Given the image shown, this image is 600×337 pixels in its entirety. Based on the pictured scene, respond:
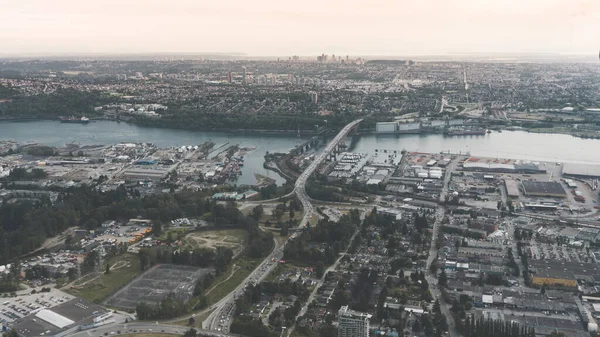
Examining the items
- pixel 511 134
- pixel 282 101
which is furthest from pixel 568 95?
pixel 282 101

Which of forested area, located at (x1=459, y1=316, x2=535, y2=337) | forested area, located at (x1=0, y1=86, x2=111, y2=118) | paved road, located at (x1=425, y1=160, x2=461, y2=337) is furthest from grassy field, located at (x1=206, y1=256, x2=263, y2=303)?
forested area, located at (x1=0, y1=86, x2=111, y2=118)

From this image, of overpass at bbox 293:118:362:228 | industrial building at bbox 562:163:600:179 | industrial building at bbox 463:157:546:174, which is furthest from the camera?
industrial building at bbox 463:157:546:174

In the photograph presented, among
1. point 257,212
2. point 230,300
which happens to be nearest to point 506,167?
point 257,212

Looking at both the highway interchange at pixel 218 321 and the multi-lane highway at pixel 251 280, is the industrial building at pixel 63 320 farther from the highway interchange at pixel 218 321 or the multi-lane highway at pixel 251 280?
the multi-lane highway at pixel 251 280

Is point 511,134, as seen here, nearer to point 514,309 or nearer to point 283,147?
point 283,147

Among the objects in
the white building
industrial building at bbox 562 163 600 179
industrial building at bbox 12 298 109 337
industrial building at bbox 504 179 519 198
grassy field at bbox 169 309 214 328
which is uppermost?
the white building

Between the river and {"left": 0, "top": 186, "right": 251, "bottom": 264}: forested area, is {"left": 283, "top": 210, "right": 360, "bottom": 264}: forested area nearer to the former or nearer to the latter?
{"left": 0, "top": 186, "right": 251, "bottom": 264}: forested area
